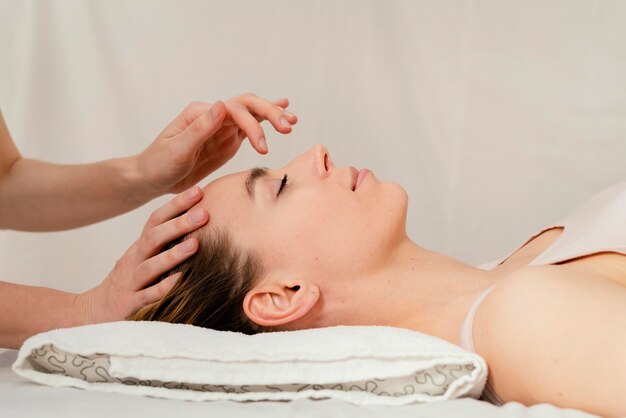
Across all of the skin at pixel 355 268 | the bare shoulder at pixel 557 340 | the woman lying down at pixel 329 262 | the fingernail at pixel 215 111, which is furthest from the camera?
the fingernail at pixel 215 111

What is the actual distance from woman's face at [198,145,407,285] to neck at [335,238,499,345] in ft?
0.10

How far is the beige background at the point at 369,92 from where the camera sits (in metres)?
2.62

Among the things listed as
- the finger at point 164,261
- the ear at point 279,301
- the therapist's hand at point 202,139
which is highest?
the therapist's hand at point 202,139

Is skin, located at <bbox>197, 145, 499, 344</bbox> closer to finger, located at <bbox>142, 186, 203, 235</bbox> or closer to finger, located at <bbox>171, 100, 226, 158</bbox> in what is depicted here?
finger, located at <bbox>142, 186, 203, 235</bbox>

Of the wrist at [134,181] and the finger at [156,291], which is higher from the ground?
the wrist at [134,181]

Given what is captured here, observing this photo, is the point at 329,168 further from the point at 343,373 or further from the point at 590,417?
the point at 590,417

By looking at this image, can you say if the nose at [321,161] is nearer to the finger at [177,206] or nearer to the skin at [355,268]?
the skin at [355,268]

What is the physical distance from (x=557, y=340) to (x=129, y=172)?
45.6 inches

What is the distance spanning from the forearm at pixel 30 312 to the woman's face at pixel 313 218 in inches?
13.1

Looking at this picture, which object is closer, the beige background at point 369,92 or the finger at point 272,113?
the finger at point 272,113

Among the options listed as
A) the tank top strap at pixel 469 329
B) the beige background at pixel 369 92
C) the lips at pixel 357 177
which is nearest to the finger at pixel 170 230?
the lips at pixel 357 177

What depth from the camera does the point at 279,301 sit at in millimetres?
1533

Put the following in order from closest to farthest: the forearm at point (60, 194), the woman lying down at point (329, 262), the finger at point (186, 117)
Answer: the woman lying down at point (329, 262), the finger at point (186, 117), the forearm at point (60, 194)

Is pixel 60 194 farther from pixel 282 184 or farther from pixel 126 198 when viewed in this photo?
pixel 282 184
